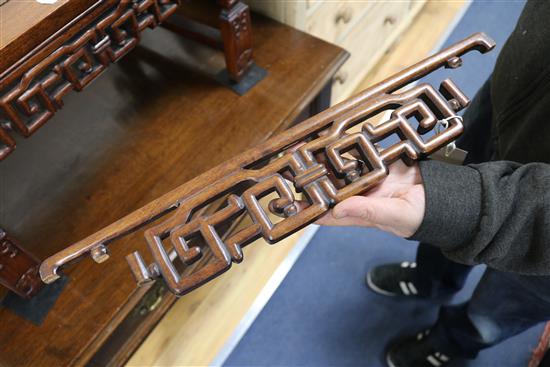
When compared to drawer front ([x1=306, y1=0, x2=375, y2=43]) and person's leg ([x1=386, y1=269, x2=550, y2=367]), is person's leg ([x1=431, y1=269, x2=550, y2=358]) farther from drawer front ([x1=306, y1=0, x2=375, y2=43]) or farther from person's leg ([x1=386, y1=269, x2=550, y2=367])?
drawer front ([x1=306, y1=0, x2=375, y2=43])

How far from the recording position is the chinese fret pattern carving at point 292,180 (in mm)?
534

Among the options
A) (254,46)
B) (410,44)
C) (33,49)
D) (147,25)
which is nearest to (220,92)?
(254,46)

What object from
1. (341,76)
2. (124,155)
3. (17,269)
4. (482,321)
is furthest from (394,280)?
(17,269)

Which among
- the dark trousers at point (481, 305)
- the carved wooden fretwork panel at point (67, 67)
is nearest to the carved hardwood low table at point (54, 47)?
the carved wooden fretwork panel at point (67, 67)

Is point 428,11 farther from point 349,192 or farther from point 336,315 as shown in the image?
point 349,192

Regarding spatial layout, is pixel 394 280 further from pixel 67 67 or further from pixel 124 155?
pixel 67 67

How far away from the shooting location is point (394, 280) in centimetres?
117

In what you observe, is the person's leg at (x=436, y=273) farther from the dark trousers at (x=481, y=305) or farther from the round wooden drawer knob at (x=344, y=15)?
the round wooden drawer knob at (x=344, y=15)

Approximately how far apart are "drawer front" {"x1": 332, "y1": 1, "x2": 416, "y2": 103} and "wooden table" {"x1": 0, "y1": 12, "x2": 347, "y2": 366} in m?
0.40

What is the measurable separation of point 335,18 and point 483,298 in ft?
2.61

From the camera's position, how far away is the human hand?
21.0 inches

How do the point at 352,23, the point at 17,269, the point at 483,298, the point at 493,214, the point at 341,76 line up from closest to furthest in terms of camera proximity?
the point at 493,214, the point at 17,269, the point at 483,298, the point at 352,23, the point at 341,76

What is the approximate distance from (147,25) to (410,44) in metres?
1.29

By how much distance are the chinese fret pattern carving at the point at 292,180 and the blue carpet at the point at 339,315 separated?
650mm
